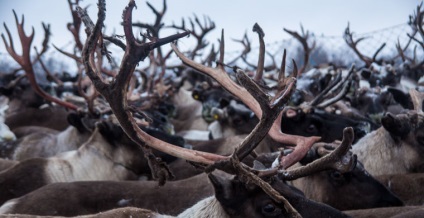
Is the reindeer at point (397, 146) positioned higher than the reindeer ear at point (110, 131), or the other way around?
the reindeer at point (397, 146)

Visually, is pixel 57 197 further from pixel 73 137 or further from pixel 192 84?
pixel 192 84

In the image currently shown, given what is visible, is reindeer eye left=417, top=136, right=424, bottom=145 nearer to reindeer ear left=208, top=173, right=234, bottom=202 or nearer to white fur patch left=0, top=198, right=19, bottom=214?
reindeer ear left=208, top=173, right=234, bottom=202

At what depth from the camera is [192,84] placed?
10633mm

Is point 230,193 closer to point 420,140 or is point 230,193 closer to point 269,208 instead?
point 269,208

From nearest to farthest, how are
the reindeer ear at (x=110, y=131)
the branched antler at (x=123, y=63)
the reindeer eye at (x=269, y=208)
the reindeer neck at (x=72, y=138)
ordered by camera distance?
the branched antler at (x=123, y=63) < the reindeer eye at (x=269, y=208) < the reindeer ear at (x=110, y=131) < the reindeer neck at (x=72, y=138)

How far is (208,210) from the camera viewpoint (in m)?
2.31

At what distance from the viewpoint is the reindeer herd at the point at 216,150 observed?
80.4 inches

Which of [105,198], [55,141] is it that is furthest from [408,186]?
[55,141]

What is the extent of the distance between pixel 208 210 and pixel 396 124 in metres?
1.82

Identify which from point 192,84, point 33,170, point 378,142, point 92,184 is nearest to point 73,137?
point 33,170

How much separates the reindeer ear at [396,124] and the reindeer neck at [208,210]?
1.73 m

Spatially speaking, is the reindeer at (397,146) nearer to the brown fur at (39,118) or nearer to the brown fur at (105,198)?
the brown fur at (105,198)

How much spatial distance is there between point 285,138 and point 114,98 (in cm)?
104

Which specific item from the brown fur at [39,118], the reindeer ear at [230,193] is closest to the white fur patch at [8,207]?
the reindeer ear at [230,193]
